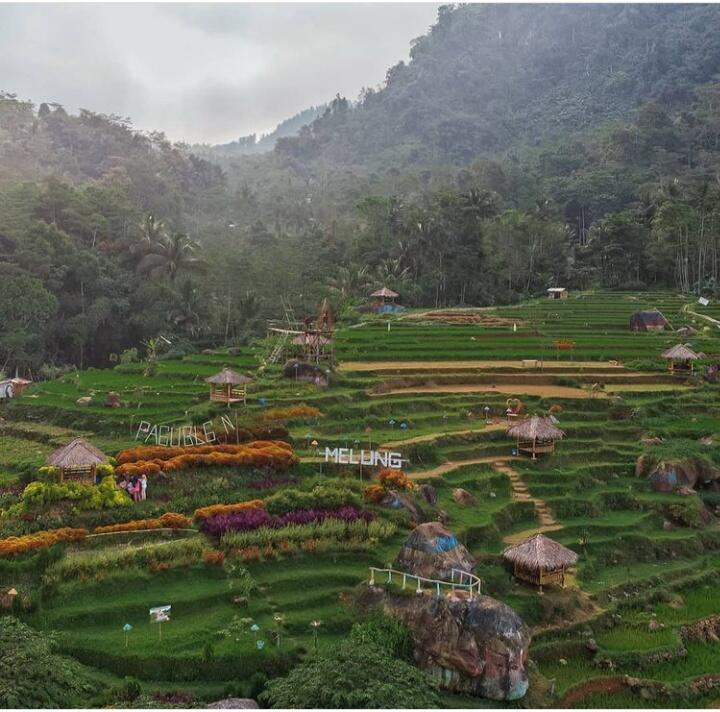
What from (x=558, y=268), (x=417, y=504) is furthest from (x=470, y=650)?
(x=558, y=268)

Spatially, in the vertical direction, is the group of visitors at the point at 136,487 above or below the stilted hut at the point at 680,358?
below

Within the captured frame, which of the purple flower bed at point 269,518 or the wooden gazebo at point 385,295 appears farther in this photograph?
the wooden gazebo at point 385,295

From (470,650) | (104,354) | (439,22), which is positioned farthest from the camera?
(439,22)

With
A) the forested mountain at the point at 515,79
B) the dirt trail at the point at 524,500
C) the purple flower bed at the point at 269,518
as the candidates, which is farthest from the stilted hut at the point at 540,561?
the forested mountain at the point at 515,79

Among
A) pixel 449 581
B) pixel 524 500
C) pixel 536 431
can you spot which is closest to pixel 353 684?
pixel 449 581

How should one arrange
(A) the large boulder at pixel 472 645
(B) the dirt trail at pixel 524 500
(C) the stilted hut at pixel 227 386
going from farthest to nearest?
(C) the stilted hut at pixel 227 386 → (B) the dirt trail at pixel 524 500 → (A) the large boulder at pixel 472 645

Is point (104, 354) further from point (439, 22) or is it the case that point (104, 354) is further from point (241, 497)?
point (439, 22)

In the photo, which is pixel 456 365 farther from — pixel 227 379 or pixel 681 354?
pixel 227 379

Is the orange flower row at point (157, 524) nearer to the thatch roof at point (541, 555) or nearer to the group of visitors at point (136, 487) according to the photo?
the group of visitors at point (136, 487)
